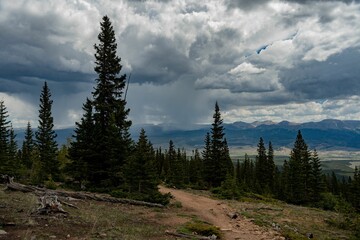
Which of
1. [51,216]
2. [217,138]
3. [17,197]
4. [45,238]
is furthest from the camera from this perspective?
[217,138]

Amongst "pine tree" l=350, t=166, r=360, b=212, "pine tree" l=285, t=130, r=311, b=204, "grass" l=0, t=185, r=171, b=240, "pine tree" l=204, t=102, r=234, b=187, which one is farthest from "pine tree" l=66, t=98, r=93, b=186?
"pine tree" l=350, t=166, r=360, b=212

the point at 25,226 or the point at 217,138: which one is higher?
the point at 217,138

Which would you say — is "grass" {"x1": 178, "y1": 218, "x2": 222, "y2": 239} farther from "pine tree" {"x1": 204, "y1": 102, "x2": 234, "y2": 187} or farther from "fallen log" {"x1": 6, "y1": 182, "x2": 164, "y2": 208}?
"pine tree" {"x1": 204, "y1": 102, "x2": 234, "y2": 187}

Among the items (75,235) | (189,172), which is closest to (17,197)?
(75,235)

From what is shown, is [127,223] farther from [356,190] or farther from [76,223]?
[356,190]

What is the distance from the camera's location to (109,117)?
3381cm

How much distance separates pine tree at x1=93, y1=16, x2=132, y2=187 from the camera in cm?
3114

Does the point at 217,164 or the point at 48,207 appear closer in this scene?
the point at 48,207

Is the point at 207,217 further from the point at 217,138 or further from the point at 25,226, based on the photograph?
the point at 217,138

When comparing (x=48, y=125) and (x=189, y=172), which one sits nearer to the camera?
(x=48, y=125)

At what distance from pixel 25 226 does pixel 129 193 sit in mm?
13505

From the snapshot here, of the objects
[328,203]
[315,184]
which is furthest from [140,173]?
[315,184]

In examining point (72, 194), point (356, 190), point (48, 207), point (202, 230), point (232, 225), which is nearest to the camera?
point (48, 207)

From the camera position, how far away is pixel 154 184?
27578 mm
